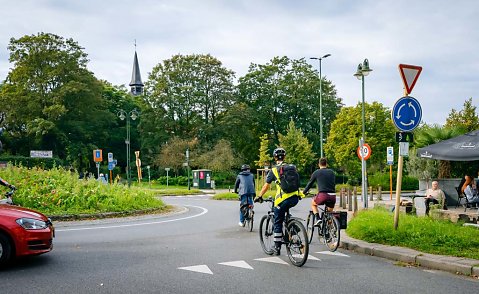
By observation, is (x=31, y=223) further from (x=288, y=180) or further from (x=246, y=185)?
(x=246, y=185)

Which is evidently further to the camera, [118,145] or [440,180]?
[118,145]

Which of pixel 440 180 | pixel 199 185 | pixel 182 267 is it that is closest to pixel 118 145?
pixel 199 185

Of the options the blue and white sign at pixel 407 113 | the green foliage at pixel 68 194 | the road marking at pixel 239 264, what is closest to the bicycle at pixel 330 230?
the road marking at pixel 239 264

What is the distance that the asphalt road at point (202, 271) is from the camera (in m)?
6.10

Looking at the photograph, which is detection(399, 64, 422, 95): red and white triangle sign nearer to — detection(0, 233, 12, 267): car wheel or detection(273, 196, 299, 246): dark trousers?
detection(273, 196, 299, 246): dark trousers

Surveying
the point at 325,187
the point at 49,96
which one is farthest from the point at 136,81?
the point at 325,187

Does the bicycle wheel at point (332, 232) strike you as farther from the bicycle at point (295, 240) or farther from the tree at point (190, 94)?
the tree at point (190, 94)

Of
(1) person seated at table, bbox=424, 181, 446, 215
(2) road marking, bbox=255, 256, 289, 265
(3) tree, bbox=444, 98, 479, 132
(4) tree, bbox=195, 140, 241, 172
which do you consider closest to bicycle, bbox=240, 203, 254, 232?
(2) road marking, bbox=255, 256, 289, 265

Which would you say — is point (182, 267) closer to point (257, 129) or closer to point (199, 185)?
point (199, 185)

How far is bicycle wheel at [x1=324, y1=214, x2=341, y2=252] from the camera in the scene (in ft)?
29.3

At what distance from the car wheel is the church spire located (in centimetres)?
7422

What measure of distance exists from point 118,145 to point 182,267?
63.1 metres

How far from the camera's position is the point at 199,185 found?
4641cm

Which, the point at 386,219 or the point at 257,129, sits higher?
the point at 257,129
